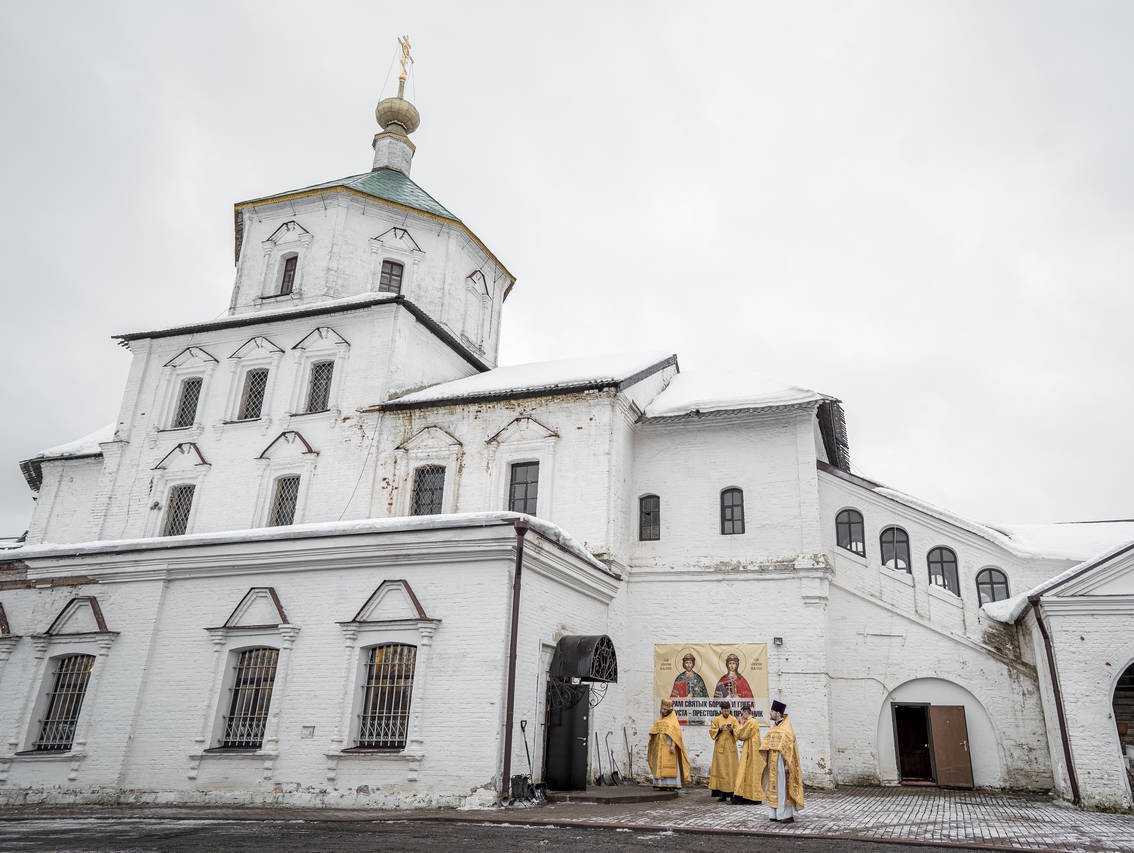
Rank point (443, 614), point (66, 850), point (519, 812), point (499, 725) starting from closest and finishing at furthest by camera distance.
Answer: point (66, 850) < point (519, 812) < point (499, 725) < point (443, 614)

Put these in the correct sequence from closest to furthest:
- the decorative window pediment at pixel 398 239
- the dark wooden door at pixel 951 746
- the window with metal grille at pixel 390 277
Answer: the dark wooden door at pixel 951 746, the window with metal grille at pixel 390 277, the decorative window pediment at pixel 398 239

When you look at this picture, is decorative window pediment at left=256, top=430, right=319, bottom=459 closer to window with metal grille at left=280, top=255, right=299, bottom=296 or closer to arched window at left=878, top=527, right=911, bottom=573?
window with metal grille at left=280, top=255, right=299, bottom=296

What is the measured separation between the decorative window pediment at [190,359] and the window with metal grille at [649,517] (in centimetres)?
1066

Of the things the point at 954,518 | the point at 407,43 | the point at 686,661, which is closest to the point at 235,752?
the point at 686,661

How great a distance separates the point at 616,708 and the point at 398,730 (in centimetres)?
510

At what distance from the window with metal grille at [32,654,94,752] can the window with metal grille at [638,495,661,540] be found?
33.3ft

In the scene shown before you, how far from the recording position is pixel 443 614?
40.7 ft

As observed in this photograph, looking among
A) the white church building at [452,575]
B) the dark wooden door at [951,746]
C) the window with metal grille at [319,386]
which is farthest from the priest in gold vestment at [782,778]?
the window with metal grille at [319,386]

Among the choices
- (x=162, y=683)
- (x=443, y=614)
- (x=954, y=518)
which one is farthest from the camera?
(x=954, y=518)

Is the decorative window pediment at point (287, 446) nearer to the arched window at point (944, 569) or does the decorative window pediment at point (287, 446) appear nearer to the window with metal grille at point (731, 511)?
the window with metal grille at point (731, 511)

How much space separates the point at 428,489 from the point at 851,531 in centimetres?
894

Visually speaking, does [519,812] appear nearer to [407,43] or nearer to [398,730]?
[398,730]

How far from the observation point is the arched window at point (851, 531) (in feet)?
58.7

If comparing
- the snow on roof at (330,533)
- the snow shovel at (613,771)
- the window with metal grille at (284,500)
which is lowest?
the snow shovel at (613,771)
